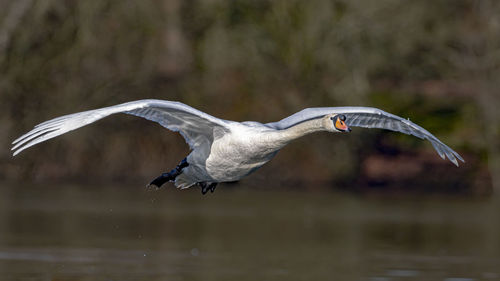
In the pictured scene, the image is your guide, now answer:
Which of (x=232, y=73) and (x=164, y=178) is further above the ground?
(x=232, y=73)

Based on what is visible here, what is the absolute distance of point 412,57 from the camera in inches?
1271

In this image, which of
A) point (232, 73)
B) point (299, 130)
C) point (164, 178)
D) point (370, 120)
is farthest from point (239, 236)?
point (232, 73)

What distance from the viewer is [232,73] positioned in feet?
96.7

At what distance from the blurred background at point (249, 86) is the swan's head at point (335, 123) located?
13232 mm

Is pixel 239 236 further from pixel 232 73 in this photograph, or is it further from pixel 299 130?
pixel 232 73

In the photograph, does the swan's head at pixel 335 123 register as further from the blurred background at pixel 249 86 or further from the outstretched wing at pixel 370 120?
the blurred background at pixel 249 86

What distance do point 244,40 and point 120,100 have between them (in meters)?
3.87

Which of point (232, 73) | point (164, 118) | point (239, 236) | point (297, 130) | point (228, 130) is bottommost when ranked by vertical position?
point (239, 236)

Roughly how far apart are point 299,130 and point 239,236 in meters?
7.92

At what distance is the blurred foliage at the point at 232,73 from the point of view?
27.9 meters

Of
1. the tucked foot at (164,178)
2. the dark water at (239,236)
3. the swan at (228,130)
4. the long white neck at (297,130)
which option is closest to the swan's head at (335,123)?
the swan at (228,130)

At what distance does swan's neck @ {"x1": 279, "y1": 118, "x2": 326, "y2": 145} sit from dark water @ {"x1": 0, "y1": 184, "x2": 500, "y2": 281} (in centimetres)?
340

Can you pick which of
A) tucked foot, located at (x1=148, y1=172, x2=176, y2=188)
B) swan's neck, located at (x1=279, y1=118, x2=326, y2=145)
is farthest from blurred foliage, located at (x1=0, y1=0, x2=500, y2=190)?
swan's neck, located at (x1=279, y1=118, x2=326, y2=145)

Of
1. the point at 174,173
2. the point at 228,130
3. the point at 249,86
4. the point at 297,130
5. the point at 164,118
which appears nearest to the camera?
the point at 297,130
